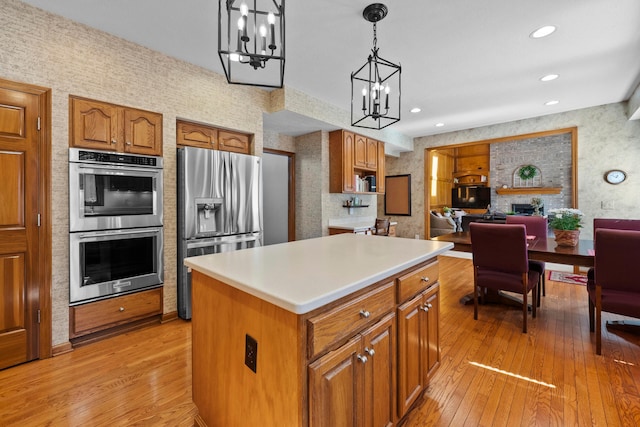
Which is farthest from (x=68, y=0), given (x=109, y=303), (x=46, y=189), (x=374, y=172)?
(x=374, y=172)

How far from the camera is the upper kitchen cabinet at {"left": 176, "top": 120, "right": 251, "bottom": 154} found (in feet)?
10.5

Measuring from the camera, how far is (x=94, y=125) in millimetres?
2498

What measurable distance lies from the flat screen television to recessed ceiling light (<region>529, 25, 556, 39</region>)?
306 inches

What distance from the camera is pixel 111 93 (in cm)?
258

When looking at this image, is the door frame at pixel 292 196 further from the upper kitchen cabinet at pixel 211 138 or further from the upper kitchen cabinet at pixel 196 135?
the upper kitchen cabinet at pixel 196 135

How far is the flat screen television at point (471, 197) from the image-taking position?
31.6ft

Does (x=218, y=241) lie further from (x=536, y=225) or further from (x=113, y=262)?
(x=536, y=225)

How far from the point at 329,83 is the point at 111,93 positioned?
2357 millimetres

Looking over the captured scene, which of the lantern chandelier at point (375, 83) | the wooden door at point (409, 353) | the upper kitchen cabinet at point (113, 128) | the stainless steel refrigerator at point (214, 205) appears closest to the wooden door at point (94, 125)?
the upper kitchen cabinet at point (113, 128)

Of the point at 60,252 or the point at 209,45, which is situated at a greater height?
the point at 209,45

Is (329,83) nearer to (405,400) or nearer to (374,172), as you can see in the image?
(374,172)

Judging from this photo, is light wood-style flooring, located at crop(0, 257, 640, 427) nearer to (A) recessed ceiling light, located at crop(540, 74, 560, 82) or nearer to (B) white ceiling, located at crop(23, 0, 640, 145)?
(B) white ceiling, located at crop(23, 0, 640, 145)

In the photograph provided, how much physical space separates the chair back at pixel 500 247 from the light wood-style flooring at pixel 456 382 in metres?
0.61

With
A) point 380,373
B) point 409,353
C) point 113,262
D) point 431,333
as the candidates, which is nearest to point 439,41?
point 431,333
